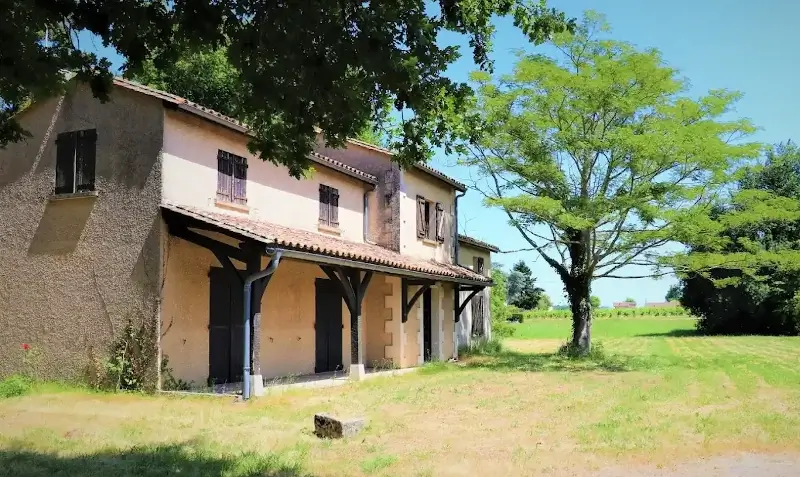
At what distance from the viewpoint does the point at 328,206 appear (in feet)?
55.3

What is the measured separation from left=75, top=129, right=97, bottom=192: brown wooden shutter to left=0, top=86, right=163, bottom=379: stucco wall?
0.47 feet

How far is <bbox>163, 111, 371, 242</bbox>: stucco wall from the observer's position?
12414 millimetres

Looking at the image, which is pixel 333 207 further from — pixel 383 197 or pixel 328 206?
pixel 383 197

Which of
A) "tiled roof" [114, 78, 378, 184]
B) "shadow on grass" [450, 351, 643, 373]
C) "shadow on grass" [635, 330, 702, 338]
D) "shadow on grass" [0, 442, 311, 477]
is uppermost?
"tiled roof" [114, 78, 378, 184]

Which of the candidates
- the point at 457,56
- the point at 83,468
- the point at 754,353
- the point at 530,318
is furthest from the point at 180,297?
the point at 530,318

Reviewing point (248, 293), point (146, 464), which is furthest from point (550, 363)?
point (146, 464)

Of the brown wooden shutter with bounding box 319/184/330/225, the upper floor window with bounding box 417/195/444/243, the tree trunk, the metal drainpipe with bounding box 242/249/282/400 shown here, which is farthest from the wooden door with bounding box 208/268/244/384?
the tree trunk

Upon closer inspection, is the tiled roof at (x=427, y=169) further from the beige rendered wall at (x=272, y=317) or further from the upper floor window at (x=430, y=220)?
Result: the beige rendered wall at (x=272, y=317)

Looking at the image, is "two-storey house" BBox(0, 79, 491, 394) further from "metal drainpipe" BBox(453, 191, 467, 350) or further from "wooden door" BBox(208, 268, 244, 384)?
"metal drainpipe" BBox(453, 191, 467, 350)

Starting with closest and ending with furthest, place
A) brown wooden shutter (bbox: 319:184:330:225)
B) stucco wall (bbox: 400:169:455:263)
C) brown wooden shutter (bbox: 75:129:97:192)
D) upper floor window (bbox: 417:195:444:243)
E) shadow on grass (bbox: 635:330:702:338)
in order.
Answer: brown wooden shutter (bbox: 75:129:97:192), brown wooden shutter (bbox: 319:184:330:225), stucco wall (bbox: 400:169:455:263), upper floor window (bbox: 417:195:444:243), shadow on grass (bbox: 635:330:702:338)

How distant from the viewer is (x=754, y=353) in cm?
2534

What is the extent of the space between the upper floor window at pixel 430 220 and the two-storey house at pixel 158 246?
4.61 meters

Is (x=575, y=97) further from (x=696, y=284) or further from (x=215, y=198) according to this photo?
(x=696, y=284)

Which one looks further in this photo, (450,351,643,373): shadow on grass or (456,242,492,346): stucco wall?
(456,242,492,346): stucco wall
